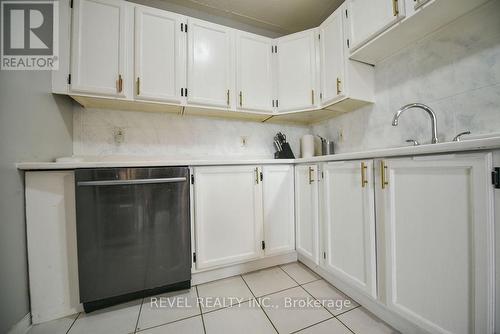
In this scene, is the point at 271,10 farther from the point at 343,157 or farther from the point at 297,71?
the point at 343,157

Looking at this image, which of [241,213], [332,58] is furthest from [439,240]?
[332,58]

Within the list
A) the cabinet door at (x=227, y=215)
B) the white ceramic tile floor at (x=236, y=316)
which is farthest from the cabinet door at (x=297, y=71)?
the white ceramic tile floor at (x=236, y=316)

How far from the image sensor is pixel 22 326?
99 centimetres

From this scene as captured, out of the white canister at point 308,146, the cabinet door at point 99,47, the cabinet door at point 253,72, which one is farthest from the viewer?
the white canister at point 308,146

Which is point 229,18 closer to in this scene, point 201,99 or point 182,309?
point 201,99

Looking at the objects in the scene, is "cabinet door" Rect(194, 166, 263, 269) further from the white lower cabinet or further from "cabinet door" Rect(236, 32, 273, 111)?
"cabinet door" Rect(236, 32, 273, 111)

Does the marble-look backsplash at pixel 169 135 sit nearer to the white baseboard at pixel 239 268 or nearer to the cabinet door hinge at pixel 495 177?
the white baseboard at pixel 239 268

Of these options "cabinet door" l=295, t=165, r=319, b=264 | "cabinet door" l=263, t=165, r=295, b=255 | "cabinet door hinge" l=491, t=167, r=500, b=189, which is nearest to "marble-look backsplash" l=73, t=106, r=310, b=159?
"cabinet door" l=263, t=165, r=295, b=255

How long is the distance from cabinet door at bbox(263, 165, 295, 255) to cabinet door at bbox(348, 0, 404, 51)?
3.67 feet

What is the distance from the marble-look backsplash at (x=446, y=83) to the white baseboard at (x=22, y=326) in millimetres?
2523

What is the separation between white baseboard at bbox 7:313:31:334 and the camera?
942 millimetres

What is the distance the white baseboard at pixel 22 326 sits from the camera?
942 mm

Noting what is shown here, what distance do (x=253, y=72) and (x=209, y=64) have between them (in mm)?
432

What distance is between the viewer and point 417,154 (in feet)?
2.73
